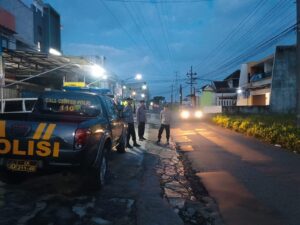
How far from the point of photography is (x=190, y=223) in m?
5.54

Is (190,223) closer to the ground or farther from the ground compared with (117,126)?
closer to the ground

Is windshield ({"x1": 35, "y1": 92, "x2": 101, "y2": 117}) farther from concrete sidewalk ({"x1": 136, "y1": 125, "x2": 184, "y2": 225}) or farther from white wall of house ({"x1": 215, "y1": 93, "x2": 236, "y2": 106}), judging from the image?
white wall of house ({"x1": 215, "y1": 93, "x2": 236, "y2": 106})

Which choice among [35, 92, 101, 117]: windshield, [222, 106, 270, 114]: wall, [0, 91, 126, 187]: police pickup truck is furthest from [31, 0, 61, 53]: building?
[0, 91, 126, 187]: police pickup truck

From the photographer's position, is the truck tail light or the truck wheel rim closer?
the truck tail light

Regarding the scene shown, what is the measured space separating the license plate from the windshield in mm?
2058

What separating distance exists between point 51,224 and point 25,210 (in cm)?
76

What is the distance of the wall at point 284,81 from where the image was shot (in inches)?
1460

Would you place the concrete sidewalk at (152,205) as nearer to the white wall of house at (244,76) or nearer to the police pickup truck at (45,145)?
the police pickup truck at (45,145)

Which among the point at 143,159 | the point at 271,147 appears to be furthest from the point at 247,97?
the point at 143,159

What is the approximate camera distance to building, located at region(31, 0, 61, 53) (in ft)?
111

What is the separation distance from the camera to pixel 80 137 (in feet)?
19.7

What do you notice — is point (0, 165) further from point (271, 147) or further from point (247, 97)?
point (247, 97)

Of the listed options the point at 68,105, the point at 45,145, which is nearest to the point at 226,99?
the point at 68,105

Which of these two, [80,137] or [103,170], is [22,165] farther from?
[103,170]
